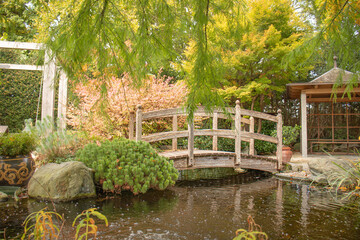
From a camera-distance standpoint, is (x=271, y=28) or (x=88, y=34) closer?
(x=88, y=34)

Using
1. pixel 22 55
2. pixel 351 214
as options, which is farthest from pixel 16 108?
pixel 351 214

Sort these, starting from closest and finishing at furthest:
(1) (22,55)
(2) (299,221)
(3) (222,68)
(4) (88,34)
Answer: (4) (88,34) < (3) (222,68) < (2) (299,221) < (1) (22,55)

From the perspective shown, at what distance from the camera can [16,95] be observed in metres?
9.48

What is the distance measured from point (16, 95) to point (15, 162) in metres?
5.77

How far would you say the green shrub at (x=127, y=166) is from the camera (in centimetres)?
473

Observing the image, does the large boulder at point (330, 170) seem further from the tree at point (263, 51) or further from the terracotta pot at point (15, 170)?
the terracotta pot at point (15, 170)

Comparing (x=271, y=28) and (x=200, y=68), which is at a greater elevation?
(x=271, y=28)

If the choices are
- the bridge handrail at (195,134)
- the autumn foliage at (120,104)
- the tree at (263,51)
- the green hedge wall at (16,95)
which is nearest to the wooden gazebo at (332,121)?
the tree at (263,51)

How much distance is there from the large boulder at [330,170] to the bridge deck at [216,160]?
44.3 inches

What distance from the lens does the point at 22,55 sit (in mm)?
10562

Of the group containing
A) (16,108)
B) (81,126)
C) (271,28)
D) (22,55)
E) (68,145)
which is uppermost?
(271,28)

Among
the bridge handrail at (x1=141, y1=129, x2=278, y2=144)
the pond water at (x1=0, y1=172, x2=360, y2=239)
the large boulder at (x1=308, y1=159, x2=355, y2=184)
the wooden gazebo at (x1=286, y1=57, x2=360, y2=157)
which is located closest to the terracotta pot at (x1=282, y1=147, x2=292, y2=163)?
the bridge handrail at (x1=141, y1=129, x2=278, y2=144)

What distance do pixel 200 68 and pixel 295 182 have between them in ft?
17.2

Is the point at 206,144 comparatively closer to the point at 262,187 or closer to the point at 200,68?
the point at 262,187
